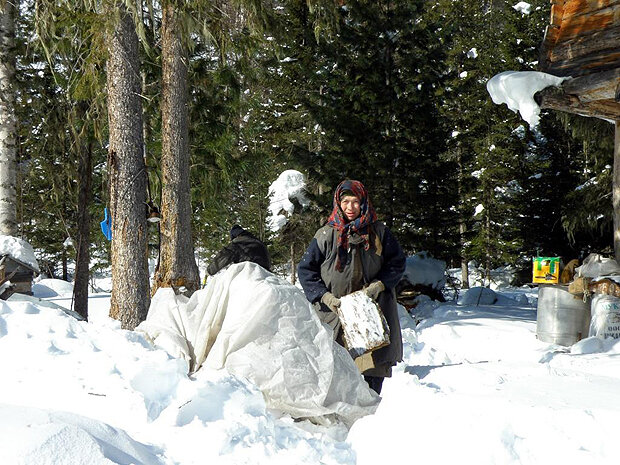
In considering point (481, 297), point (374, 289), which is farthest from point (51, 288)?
point (374, 289)

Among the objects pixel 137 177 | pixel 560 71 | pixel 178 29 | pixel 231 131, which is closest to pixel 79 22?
pixel 178 29

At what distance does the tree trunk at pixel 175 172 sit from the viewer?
715 cm

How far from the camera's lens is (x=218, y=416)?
295 centimetres

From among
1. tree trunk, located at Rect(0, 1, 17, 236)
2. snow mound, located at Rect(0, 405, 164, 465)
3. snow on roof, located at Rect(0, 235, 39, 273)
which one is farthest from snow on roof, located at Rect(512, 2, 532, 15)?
snow mound, located at Rect(0, 405, 164, 465)

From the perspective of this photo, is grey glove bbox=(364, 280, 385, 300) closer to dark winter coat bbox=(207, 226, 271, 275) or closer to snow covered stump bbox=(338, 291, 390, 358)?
snow covered stump bbox=(338, 291, 390, 358)

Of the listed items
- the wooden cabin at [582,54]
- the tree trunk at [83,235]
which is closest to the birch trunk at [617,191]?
the wooden cabin at [582,54]

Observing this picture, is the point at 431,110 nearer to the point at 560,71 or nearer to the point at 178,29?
the point at 560,71

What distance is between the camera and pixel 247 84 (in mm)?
10070

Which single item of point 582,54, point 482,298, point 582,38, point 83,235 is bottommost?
point 482,298

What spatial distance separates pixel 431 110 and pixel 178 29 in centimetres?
744

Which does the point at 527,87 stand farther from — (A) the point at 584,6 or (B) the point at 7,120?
(B) the point at 7,120

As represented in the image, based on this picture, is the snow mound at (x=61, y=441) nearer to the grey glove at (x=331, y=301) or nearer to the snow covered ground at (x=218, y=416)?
the snow covered ground at (x=218, y=416)

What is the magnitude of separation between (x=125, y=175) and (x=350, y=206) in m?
3.83

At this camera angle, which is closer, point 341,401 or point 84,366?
point 84,366
